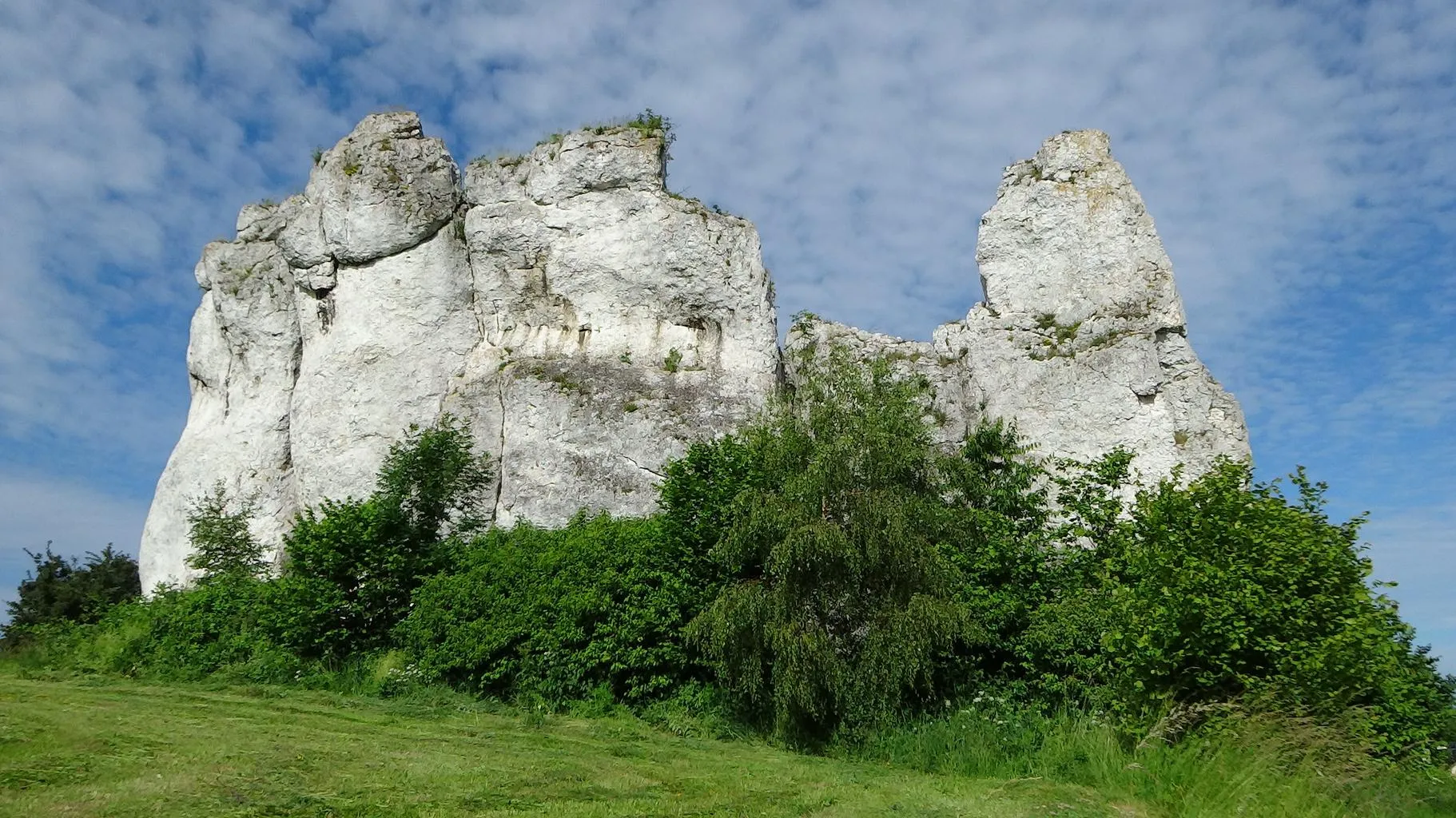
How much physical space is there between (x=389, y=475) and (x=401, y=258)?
25.6 ft

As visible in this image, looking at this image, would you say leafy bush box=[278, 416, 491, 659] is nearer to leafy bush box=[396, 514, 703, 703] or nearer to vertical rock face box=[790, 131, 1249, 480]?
leafy bush box=[396, 514, 703, 703]

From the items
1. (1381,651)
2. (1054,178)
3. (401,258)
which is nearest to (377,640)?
(401,258)

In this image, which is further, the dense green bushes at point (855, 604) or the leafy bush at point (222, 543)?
the leafy bush at point (222, 543)

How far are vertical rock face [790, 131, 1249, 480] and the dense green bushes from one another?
261 inches

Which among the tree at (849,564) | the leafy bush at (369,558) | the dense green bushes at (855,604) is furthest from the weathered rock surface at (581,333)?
the tree at (849,564)

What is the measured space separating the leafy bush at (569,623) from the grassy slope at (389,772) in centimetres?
230

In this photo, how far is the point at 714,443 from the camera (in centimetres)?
2091

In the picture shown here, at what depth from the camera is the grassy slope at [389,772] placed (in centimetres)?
858

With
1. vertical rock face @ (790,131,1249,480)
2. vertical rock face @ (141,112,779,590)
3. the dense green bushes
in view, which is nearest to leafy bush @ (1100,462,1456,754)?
the dense green bushes

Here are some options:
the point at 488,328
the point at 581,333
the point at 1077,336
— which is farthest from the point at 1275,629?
the point at 488,328

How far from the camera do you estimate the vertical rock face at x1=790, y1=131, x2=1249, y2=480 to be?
26.2 m

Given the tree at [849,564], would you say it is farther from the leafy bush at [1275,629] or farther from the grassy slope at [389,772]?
the leafy bush at [1275,629]

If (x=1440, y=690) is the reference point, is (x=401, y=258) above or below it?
above

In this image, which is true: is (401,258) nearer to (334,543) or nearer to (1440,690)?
(334,543)
